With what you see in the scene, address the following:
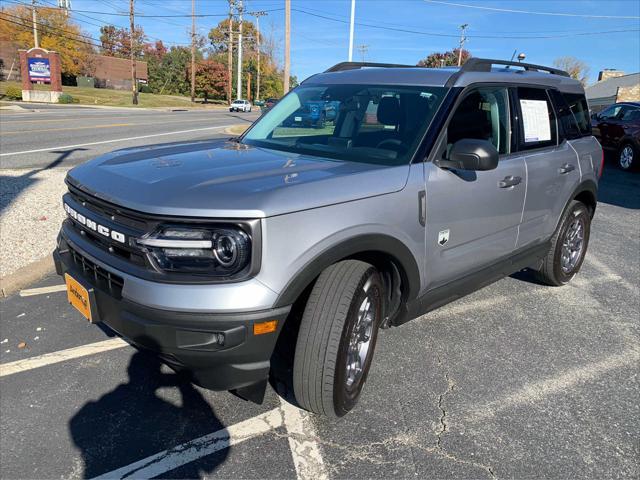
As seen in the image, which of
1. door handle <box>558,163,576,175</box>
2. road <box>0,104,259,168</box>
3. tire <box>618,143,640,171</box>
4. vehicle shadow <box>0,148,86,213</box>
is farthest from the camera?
tire <box>618,143,640,171</box>

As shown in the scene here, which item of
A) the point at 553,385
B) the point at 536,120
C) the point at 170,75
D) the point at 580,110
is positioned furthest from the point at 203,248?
the point at 170,75

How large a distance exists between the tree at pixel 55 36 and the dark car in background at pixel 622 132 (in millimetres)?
66830

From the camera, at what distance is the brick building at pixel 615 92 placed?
38125mm

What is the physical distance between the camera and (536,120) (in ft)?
13.3

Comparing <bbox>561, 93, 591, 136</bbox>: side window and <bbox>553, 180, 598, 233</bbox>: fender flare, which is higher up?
<bbox>561, 93, 591, 136</bbox>: side window

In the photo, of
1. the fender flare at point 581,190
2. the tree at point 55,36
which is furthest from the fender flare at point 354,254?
the tree at point 55,36

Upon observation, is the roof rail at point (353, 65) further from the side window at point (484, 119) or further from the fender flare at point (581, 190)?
the fender flare at point (581, 190)

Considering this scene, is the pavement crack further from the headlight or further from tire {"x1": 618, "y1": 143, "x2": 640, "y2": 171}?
tire {"x1": 618, "y1": 143, "x2": 640, "y2": 171}

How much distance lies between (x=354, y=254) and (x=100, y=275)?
4.21 ft

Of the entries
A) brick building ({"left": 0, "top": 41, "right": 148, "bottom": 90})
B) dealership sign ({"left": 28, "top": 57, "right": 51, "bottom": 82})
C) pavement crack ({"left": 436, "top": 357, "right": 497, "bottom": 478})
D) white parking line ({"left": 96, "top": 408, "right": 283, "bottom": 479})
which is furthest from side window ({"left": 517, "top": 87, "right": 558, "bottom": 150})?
brick building ({"left": 0, "top": 41, "right": 148, "bottom": 90})

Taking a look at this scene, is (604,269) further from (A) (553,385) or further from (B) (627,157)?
(B) (627,157)

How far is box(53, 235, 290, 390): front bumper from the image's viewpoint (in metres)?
2.16

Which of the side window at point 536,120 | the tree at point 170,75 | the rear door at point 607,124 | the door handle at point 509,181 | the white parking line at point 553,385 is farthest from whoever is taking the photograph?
the tree at point 170,75

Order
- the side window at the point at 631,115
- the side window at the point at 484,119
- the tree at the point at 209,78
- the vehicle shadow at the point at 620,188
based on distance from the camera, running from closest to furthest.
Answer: the side window at the point at 484,119, the vehicle shadow at the point at 620,188, the side window at the point at 631,115, the tree at the point at 209,78
